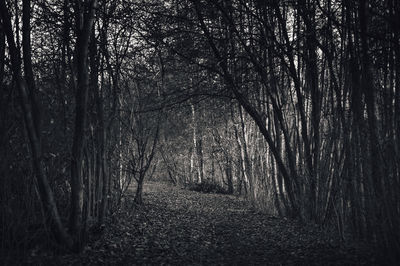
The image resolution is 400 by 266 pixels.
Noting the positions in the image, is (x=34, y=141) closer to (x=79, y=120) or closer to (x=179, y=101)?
(x=79, y=120)

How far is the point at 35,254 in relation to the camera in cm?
439

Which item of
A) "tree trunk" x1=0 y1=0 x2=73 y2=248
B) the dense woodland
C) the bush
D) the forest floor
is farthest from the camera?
the bush

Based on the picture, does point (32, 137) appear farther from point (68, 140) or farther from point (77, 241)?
point (68, 140)

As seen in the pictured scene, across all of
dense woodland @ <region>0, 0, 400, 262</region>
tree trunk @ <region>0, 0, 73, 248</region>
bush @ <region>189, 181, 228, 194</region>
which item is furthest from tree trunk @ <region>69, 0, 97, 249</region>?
bush @ <region>189, 181, 228, 194</region>

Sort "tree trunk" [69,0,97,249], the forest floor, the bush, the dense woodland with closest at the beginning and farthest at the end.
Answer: the dense woodland, the forest floor, "tree trunk" [69,0,97,249], the bush

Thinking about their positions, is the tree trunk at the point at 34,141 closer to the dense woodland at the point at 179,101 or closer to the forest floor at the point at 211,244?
the dense woodland at the point at 179,101

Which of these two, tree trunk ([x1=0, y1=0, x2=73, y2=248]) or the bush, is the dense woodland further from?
the bush

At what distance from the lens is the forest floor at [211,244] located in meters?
4.37

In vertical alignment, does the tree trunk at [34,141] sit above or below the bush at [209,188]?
above

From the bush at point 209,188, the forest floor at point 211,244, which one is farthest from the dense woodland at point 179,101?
the bush at point 209,188

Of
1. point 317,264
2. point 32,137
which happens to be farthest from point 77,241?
point 317,264

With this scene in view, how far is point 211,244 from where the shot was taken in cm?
572

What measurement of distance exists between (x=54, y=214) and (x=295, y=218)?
5086mm

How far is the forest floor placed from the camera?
4.37 meters
